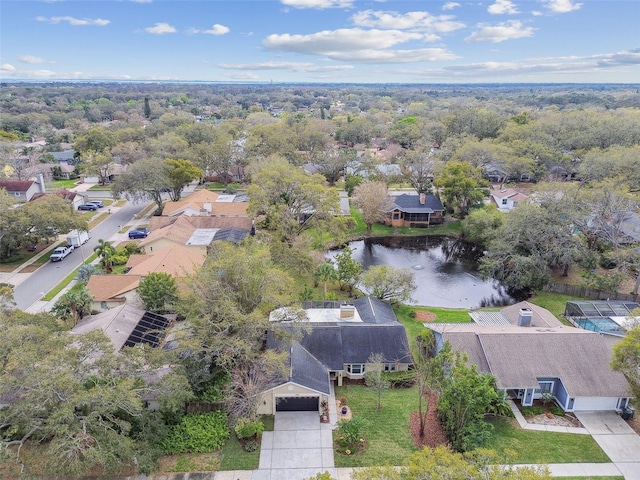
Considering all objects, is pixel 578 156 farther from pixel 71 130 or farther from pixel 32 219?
pixel 71 130

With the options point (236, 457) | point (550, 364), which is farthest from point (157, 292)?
point (550, 364)

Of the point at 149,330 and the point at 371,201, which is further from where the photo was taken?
the point at 371,201

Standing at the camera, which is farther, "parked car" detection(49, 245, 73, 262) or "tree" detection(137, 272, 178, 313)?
"parked car" detection(49, 245, 73, 262)

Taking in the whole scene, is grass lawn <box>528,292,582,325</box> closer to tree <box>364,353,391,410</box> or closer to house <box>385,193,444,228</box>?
tree <box>364,353,391,410</box>

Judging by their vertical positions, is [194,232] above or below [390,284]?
above

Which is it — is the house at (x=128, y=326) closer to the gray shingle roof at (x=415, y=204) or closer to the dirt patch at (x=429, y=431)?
the dirt patch at (x=429, y=431)

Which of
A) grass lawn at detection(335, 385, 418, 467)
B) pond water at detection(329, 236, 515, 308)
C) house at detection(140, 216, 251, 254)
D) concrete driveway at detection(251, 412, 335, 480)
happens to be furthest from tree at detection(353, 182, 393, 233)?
concrete driveway at detection(251, 412, 335, 480)

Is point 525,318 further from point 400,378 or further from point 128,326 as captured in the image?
point 128,326
